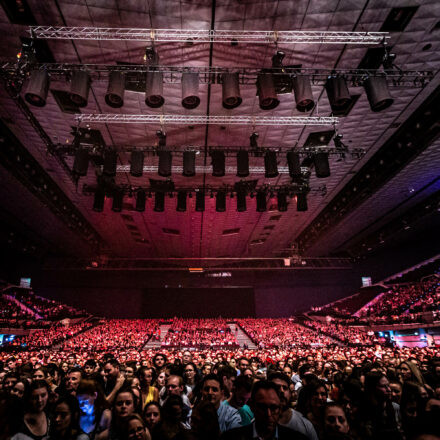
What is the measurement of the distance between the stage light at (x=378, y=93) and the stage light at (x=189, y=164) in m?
4.33

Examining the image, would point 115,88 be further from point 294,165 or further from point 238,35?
point 294,165

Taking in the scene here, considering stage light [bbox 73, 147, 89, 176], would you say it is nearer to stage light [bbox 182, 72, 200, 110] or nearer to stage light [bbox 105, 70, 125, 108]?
stage light [bbox 105, 70, 125, 108]

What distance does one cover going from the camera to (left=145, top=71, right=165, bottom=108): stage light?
5625 mm

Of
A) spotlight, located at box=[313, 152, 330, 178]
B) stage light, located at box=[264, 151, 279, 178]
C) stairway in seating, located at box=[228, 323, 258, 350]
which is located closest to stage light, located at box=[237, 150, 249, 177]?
stage light, located at box=[264, 151, 279, 178]

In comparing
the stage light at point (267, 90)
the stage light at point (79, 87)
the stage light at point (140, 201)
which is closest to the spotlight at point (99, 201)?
the stage light at point (140, 201)

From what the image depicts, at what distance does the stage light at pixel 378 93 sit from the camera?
586 cm

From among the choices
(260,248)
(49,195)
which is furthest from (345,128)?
(260,248)

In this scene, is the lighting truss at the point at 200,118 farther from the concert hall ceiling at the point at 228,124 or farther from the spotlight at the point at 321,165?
the spotlight at the point at 321,165

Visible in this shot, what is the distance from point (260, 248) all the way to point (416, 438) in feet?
64.6

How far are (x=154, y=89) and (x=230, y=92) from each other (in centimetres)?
140

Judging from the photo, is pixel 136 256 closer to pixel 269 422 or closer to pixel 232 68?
pixel 232 68

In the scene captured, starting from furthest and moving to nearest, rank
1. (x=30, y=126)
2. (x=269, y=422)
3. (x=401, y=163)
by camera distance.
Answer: (x=401, y=163) → (x=30, y=126) → (x=269, y=422)

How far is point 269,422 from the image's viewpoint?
225cm

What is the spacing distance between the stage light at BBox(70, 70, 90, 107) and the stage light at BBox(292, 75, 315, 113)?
13.0ft
